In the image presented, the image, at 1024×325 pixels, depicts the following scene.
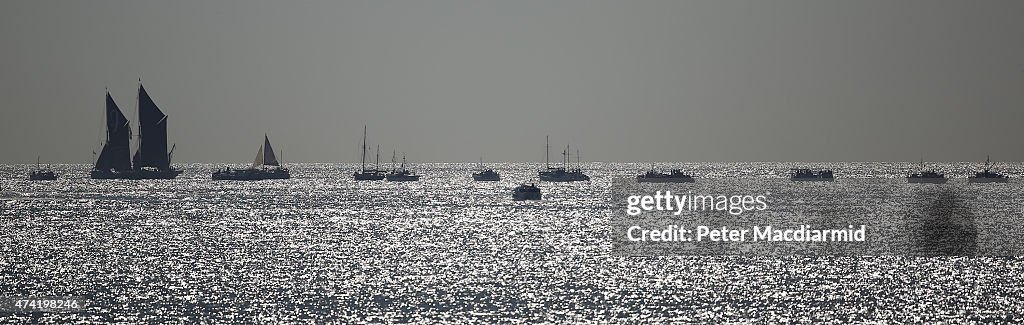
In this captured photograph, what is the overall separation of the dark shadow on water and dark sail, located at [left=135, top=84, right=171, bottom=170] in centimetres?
10466

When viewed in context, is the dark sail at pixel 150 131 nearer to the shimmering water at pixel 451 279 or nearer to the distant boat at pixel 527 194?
the distant boat at pixel 527 194

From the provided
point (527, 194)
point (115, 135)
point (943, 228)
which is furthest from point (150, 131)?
point (943, 228)

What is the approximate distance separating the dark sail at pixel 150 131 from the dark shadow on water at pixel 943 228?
104659mm

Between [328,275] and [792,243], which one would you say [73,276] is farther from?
[792,243]

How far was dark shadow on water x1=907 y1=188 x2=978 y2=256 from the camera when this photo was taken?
272 feet

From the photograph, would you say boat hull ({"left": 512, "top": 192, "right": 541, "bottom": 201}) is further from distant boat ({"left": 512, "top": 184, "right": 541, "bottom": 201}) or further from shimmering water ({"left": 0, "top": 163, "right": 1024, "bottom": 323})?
shimmering water ({"left": 0, "top": 163, "right": 1024, "bottom": 323})

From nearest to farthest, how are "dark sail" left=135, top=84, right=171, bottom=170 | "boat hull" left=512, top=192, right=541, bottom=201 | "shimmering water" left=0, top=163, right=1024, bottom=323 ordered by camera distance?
"shimmering water" left=0, top=163, right=1024, bottom=323
"boat hull" left=512, top=192, right=541, bottom=201
"dark sail" left=135, top=84, right=171, bottom=170

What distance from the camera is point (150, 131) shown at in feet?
629

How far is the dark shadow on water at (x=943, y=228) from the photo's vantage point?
82875 mm

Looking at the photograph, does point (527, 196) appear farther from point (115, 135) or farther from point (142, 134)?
point (115, 135)

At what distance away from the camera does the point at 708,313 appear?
51.3 metres

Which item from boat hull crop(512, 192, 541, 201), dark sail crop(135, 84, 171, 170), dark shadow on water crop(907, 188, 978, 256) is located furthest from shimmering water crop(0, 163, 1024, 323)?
dark sail crop(135, 84, 171, 170)

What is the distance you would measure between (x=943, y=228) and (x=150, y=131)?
11831cm

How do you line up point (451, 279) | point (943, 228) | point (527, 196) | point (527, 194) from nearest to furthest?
1. point (451, 279)
2. point (943, 228)
3. point (527, 196)
4. point (527, 194)
